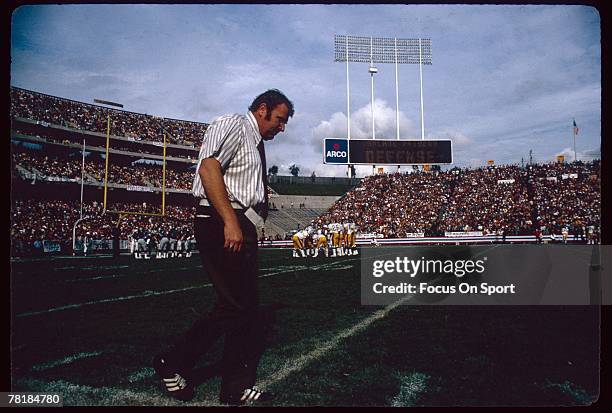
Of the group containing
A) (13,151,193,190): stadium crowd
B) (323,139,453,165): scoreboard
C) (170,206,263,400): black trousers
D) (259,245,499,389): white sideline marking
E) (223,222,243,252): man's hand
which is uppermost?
(323,139,453,165): scoreboard

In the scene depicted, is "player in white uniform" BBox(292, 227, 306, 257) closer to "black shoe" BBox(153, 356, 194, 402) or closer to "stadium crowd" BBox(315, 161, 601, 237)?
"stadium crowd" BBox(315, 161, 601, 237)

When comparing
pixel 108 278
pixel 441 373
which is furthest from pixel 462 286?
pixel 108 278

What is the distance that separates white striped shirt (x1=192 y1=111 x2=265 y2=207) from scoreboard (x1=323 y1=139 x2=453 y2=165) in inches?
1026

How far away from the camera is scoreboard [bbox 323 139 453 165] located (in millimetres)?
28086

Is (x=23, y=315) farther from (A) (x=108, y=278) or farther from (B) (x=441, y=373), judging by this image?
(A) (x=108, y=278)

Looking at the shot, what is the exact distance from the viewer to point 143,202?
20000 mm

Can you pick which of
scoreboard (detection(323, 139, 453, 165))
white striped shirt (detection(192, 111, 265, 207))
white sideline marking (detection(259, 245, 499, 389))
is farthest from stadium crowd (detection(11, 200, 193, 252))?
white striped shirt (detection(192, 111, 265, 207))

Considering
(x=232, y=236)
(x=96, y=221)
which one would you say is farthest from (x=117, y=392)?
(x=96, y=221)

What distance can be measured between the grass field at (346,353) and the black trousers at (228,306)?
0.20 m

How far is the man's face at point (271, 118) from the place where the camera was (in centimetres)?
242

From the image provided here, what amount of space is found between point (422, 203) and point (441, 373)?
26.9m

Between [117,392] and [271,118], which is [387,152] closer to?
[271,118]

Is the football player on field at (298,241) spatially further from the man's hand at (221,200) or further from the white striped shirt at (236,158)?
the man's hand at (221,200)

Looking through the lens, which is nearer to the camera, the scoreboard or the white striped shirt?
the white striped shirt
